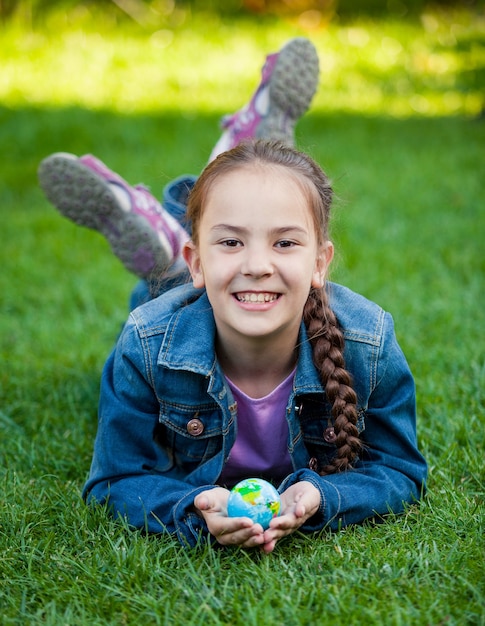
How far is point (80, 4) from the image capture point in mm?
10984

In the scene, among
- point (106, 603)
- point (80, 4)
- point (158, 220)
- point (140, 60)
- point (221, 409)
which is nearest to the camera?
point (106, 603)

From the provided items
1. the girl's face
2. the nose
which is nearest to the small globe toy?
the girl's face

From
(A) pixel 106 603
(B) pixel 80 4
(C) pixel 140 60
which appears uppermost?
(B) pixel 80 4

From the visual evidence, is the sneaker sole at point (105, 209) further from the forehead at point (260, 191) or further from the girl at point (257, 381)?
the forehead at point (260, 191)

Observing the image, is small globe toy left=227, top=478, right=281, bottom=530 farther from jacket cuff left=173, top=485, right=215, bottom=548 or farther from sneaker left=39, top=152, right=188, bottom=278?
sneaker left=39, top=152, right=188, bottom=278

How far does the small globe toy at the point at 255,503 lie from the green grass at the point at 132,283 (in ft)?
0.36

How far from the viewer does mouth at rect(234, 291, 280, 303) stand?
2393 millimetres

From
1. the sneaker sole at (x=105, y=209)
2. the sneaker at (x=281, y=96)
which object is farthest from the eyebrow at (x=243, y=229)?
the sneaker at (x=281, y=96)

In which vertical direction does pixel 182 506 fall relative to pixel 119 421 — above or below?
below

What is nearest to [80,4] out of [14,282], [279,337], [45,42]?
[45,42]

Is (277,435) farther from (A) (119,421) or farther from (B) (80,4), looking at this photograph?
(B) (80,4)

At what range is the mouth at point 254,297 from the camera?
2393 mm

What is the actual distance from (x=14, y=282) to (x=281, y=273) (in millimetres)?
2894

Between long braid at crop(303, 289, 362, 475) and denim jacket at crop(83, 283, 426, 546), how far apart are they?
0.11 feet
